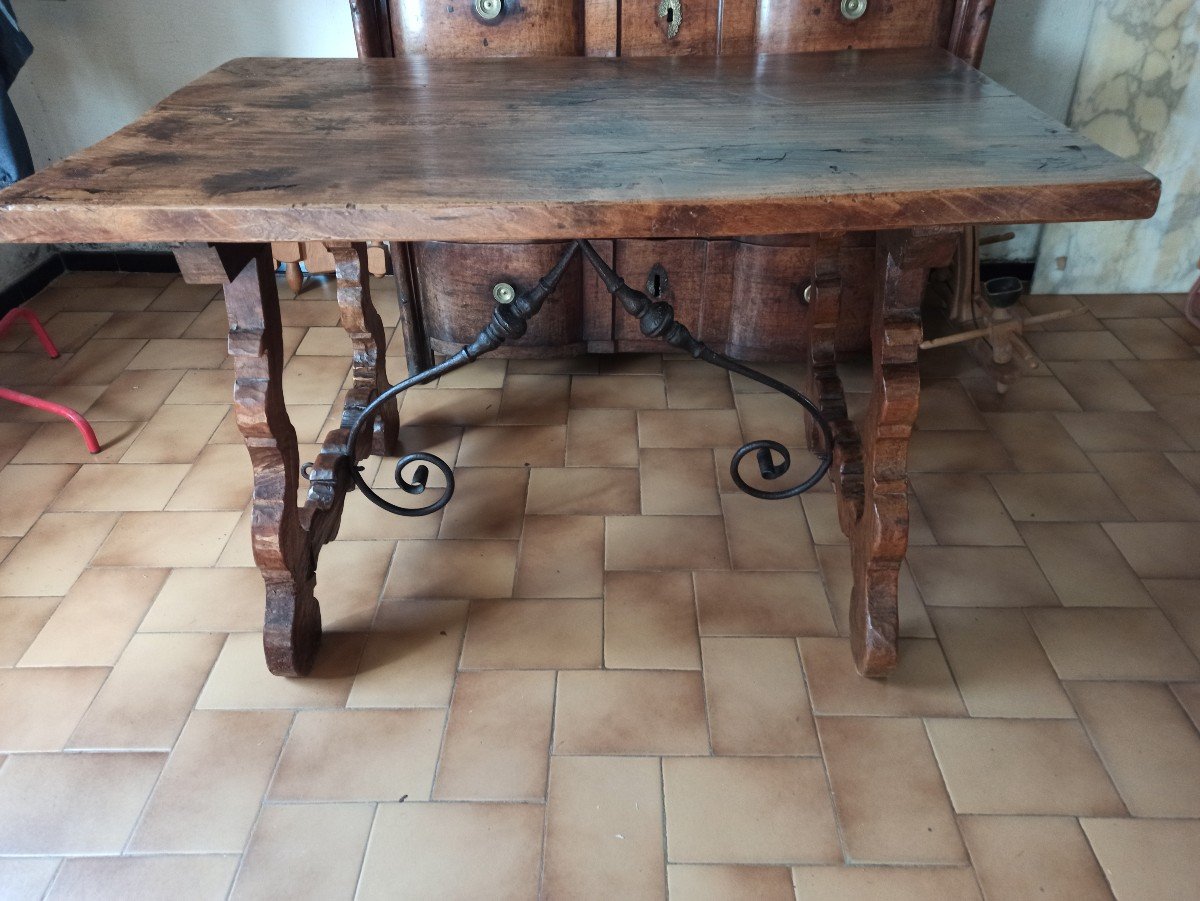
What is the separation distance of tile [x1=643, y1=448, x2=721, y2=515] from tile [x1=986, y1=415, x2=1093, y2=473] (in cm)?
74

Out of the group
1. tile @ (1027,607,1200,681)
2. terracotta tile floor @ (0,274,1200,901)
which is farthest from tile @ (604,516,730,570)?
tile @ (1027,607,1200,681)

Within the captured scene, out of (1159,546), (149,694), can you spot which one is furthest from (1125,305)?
(149,694)

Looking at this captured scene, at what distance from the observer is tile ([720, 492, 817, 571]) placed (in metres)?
1.87

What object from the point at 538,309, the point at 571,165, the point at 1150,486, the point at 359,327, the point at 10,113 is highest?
the point at 571,165

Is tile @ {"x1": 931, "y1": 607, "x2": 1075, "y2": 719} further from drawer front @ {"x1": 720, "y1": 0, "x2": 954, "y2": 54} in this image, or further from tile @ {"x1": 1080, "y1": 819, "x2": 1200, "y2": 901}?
drawer front @ {"x1": 720, "y1": 0, "x2": 954, "y2": 54}

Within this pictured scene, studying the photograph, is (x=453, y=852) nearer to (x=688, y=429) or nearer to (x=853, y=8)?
(x=688, y=429)

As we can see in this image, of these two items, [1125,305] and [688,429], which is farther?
[1125,305]

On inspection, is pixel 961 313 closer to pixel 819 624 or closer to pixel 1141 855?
pixel 819 624

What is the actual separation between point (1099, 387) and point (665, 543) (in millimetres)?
1372

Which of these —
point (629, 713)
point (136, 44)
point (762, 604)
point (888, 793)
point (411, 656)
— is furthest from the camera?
point (136, 44)

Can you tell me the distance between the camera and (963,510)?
6.60 feet

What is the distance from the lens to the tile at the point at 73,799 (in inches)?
53.2

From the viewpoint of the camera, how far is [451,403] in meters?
2.44

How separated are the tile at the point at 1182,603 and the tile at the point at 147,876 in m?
1.69
